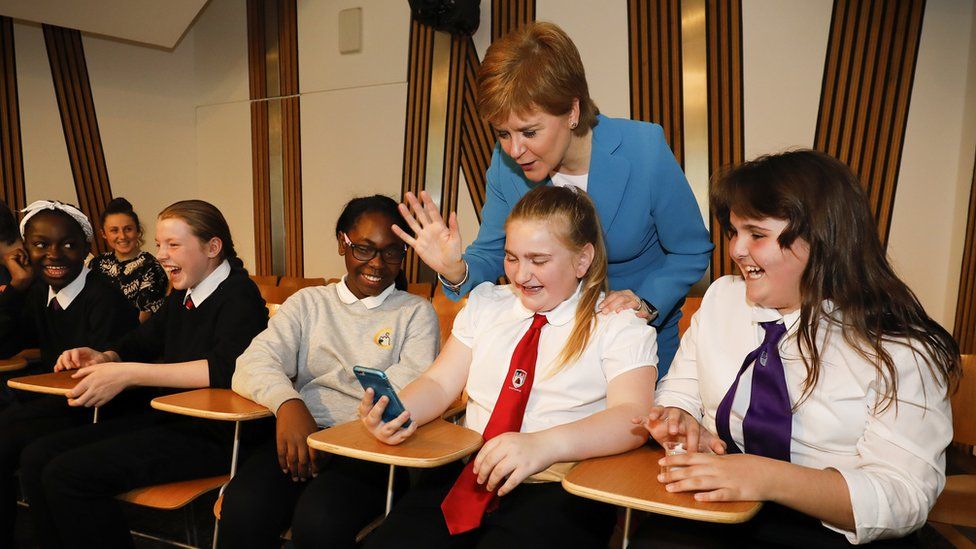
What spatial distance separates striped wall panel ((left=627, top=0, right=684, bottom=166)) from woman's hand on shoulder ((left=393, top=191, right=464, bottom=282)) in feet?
12.8

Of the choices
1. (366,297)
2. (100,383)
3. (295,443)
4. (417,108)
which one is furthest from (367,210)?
(417,108)

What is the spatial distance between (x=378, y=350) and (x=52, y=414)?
1.47m

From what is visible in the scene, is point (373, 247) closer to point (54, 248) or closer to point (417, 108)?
point (54, 248)

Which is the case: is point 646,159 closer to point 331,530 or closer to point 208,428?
point 331,530

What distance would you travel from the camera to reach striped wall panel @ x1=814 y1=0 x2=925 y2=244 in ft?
15.5

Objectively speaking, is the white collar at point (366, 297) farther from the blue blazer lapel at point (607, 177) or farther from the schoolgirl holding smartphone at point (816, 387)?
the schoolgirl holding smartphone at point (816, 387)

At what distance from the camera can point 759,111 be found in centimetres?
521

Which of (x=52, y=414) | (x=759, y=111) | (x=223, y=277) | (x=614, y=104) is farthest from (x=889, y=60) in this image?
(x=52, y=414)

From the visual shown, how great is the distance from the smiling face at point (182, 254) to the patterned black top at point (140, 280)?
1.96 metres

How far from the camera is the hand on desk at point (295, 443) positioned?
1.95 meters

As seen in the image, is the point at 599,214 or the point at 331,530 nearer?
the point at 331,530

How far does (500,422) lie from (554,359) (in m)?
0.22

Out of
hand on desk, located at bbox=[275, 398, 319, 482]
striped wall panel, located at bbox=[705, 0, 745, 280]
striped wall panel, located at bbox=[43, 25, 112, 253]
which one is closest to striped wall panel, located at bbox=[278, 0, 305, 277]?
striped wall panel, located at bbox=[43, 25, 112, 253]

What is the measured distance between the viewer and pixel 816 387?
1505mm
